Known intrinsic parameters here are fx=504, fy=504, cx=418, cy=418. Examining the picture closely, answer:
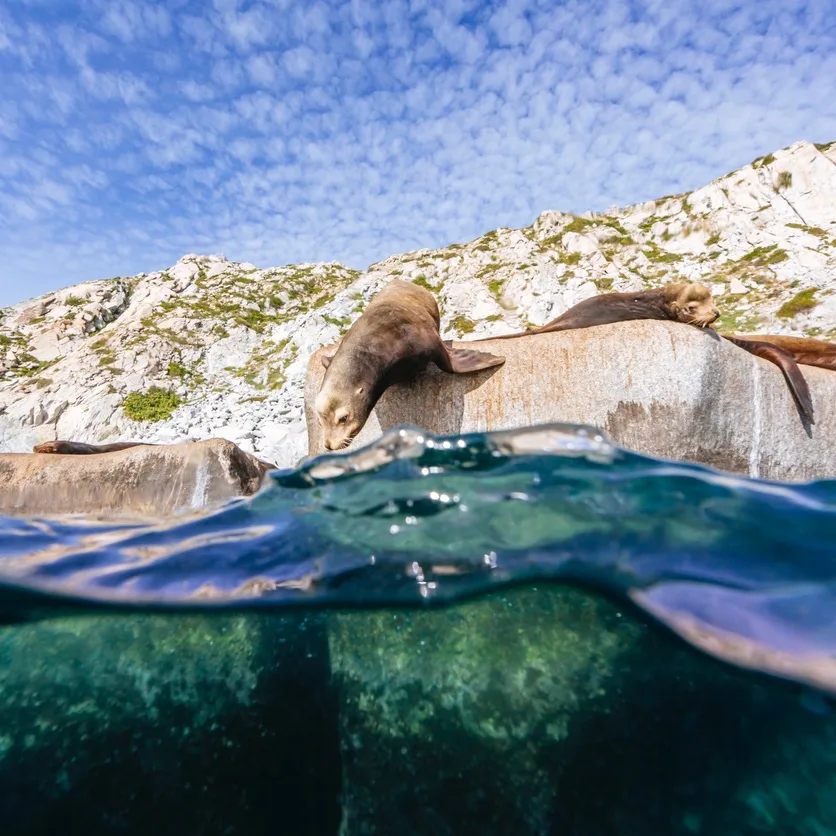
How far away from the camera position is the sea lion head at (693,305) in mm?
5426

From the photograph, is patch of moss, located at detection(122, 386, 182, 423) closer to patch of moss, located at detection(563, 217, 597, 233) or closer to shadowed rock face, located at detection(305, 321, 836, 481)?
shadowed rock face, located at detection(305, 321, 836, 481)

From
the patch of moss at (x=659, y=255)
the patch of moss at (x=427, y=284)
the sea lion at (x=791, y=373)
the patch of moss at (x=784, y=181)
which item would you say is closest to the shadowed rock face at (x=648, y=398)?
the sea lion at (x=791, y=373)

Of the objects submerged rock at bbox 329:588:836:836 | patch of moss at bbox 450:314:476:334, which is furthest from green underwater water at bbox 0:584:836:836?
patch of moss at bbox 450:314:476:334

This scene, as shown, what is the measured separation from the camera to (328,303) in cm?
5538

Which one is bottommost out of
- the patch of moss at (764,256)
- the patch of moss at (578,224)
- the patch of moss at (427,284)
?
the patch of moss at (764,256)

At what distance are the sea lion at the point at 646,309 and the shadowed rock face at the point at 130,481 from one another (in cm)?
371

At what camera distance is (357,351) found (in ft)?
16.4

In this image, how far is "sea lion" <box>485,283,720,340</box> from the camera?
5.56 meters

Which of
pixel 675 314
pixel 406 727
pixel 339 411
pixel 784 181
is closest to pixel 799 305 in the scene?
pixel 784 181

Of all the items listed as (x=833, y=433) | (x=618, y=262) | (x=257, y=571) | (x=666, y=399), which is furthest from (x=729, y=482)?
(x=618, y=262)

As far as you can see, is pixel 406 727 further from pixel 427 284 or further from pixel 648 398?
pixel 427 284

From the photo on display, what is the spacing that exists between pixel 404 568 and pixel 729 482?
5.41 ft

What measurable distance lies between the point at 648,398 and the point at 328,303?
2094 inches

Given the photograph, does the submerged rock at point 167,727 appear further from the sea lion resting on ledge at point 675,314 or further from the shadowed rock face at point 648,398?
the sea lion resting on ledge at point 675,314
